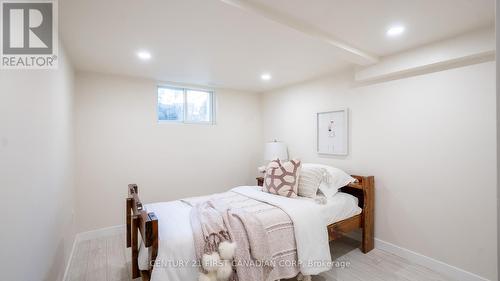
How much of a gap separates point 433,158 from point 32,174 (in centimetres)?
348

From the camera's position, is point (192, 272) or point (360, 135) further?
point (360, 135)

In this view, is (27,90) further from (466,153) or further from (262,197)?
(466,153)

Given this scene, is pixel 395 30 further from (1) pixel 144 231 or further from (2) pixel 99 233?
(2) pixel 99 233

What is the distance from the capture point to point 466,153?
2279mm

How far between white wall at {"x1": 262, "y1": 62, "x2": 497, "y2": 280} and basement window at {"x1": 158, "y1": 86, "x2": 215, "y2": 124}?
218 centimetres

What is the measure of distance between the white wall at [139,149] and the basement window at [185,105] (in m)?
0.14

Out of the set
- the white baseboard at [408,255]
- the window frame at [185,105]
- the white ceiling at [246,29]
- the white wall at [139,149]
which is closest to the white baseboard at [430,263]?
the white baseboard at [408,255]

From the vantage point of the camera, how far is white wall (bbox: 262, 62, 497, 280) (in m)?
2.18

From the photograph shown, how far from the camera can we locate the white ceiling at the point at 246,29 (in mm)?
1732

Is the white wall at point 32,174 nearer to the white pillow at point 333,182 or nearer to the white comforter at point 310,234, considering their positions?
the white comforter at point 310,234

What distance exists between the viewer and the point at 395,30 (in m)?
2.13

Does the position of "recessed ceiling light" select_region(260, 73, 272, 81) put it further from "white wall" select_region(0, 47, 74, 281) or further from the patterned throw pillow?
"white wall" select_region(0, 47, 74, 281)

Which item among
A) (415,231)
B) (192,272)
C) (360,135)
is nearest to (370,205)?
(415,231)

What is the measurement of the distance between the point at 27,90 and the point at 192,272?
5.27 ft
